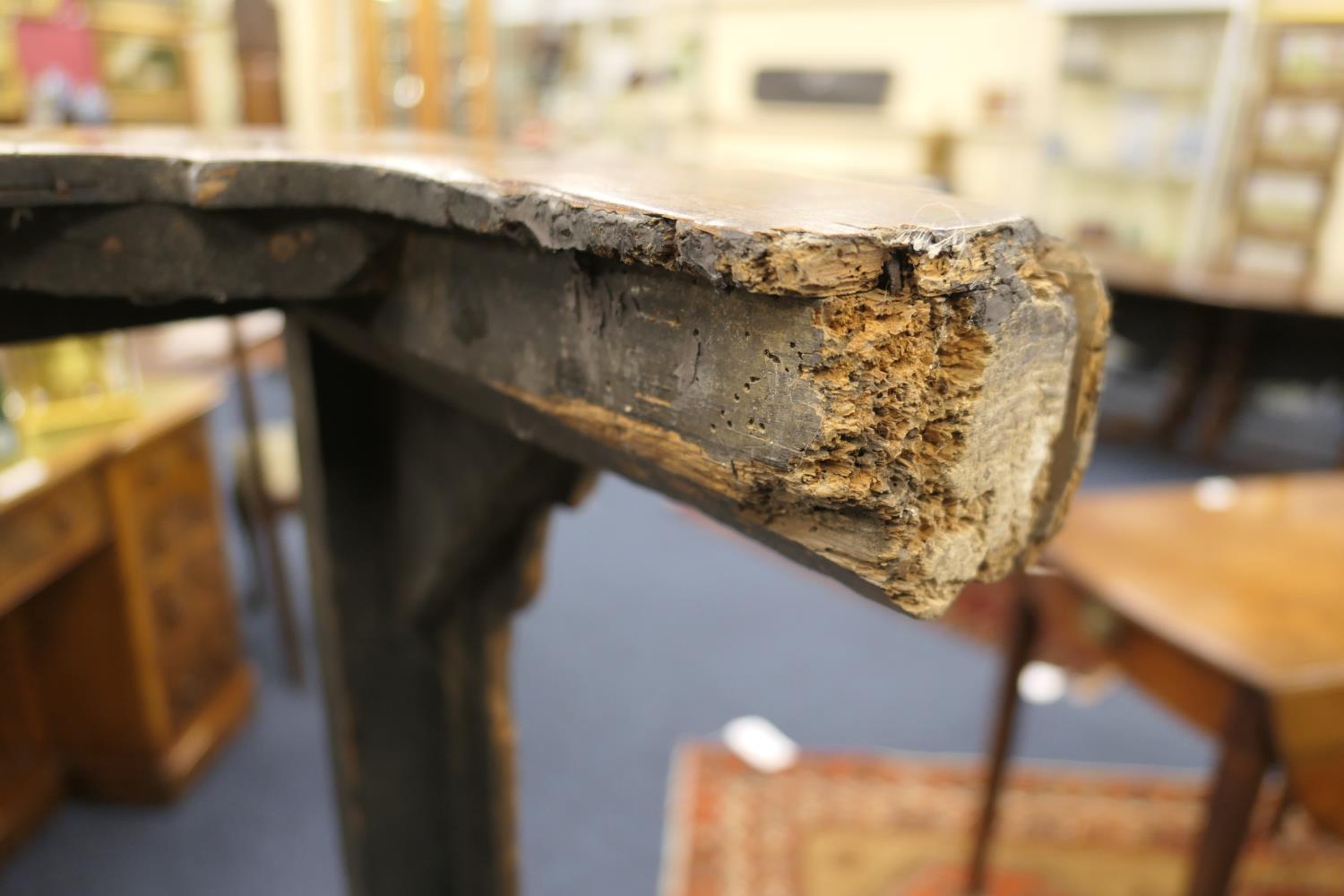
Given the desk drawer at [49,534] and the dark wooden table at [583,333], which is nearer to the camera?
the dark wooden table at [583,333]

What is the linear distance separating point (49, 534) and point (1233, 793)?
2220mm

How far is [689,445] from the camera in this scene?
0.51m

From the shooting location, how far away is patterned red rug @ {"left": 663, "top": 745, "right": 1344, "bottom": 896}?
2.06m

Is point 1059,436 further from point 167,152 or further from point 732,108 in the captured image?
point 732,108

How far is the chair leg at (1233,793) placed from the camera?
4.39 feet

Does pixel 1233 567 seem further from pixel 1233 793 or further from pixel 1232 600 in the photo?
pixel 1233 793

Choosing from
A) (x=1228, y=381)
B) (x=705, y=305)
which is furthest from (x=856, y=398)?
(x=1228, y=381)

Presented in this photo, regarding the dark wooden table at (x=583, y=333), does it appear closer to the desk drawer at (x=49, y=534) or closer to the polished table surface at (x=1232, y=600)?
the polished table surface at (x=1232, y=600)

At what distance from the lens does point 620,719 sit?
2.61 meters

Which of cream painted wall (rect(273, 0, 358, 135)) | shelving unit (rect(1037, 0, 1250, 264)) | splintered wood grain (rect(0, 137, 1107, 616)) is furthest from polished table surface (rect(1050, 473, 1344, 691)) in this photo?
cream painted wall (rect(273, 0, 358, 135))

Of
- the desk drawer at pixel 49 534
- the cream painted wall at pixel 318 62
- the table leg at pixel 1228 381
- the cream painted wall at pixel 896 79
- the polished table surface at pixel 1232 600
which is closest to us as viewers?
the polished table surface at pixel 1232 600

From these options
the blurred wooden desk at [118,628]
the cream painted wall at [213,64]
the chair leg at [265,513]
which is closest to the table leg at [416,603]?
the blurred wooden desk at [118,628]

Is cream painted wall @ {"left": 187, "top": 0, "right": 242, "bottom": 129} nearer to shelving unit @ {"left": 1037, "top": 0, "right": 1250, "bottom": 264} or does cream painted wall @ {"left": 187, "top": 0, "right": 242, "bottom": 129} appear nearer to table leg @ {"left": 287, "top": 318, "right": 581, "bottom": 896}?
shelving unit @ {"left": 1037, "top": 0, "right": 1250, "bottom": 264}

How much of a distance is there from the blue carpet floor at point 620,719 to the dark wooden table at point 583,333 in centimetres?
140
